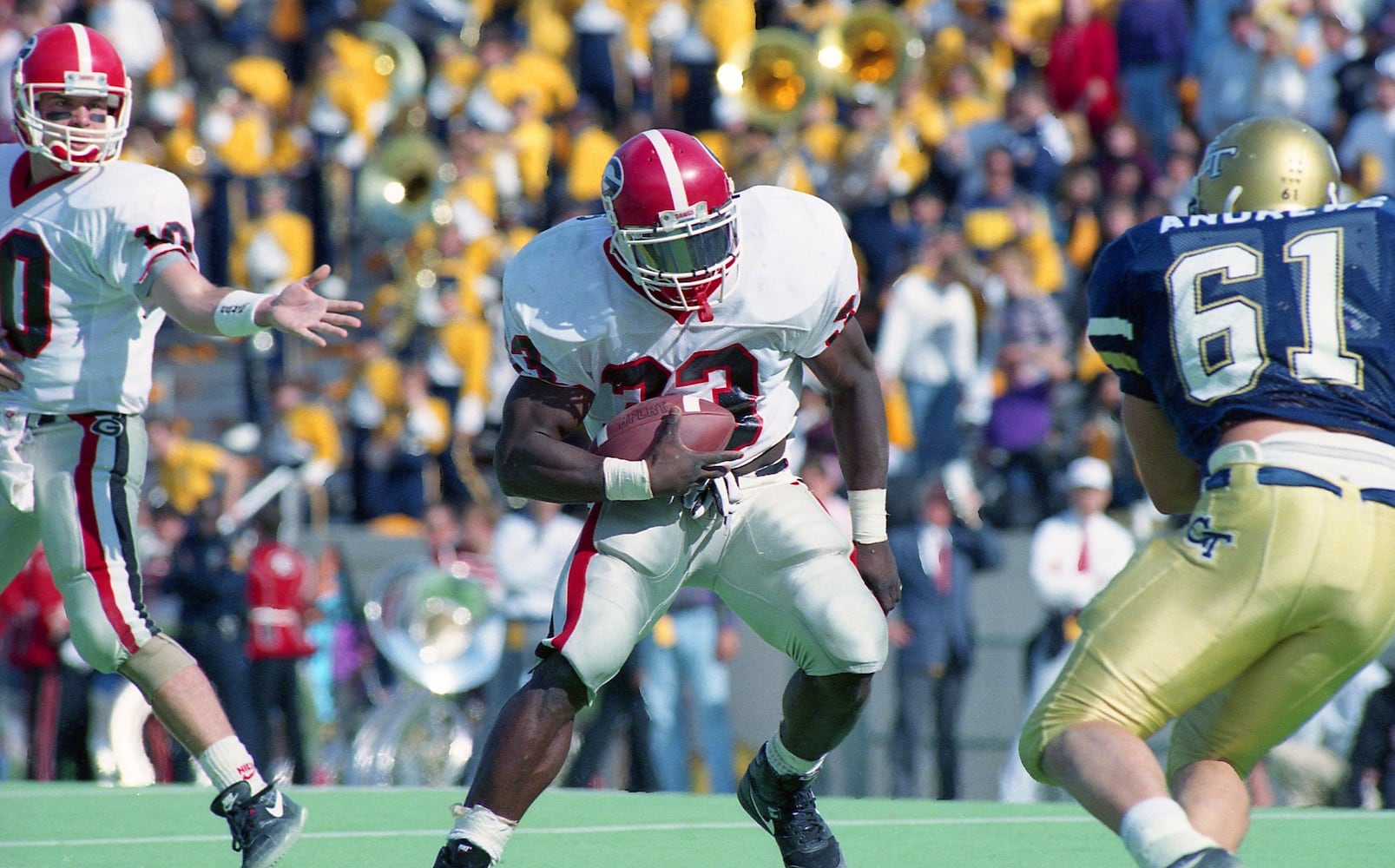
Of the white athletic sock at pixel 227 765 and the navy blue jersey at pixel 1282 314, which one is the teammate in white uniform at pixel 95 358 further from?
the navy blue jersey at pixel 1282 314

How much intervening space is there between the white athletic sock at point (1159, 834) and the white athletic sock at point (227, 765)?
2085 mm

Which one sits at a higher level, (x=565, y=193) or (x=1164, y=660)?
(x=1164, y=660)

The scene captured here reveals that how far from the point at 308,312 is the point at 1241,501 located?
1960mm

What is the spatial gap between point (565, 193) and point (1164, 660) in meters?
9.22

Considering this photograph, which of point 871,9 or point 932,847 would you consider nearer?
point 932,847

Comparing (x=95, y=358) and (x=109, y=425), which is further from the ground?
(x=95, y=358)

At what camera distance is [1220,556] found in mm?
2998

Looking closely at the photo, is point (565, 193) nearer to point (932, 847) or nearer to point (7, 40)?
point (7, 40)

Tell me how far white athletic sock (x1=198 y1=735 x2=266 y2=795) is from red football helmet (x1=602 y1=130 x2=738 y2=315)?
1.45m

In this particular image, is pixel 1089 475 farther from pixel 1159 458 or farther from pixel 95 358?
pixel 95 358

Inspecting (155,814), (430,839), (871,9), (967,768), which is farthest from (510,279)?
(871,9)

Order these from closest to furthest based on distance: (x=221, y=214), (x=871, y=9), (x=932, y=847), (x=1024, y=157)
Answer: (x=932, y=847), (x=1024, y=157), (x=221, y=214), (x=871, y=9)

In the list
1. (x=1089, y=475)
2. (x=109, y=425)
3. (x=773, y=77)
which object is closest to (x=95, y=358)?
(x=109, y=425)

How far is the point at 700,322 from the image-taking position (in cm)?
374
